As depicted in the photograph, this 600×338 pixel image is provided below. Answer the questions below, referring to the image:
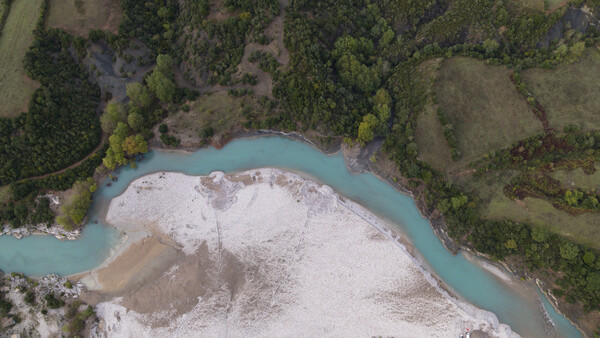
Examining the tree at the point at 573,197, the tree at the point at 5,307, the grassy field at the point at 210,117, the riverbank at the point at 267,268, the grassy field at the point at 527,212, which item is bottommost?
the tree at the point at 5,307

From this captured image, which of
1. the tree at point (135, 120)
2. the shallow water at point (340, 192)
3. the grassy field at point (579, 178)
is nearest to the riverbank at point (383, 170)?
the shallow water at point (340, 192)

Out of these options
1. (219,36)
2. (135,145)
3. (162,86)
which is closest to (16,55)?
(162,86)

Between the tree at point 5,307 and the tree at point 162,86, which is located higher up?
the tree at point 162,86

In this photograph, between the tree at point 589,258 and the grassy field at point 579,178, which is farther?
the grassy field at point 579,178

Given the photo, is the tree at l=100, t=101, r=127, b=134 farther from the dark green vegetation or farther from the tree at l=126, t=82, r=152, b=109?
the dark green vegetation

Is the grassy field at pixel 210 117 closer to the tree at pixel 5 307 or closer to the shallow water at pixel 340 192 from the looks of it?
the shallow water at pixel 340 192

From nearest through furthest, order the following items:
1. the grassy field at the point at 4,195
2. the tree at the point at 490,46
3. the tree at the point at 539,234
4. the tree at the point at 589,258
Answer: the tree at the point at 589,258 < the tree at the point at 539,234 < the grassy field at the point at 4,195 < the tree at the point at 490,46

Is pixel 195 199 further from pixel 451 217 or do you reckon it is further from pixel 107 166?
pixel 451 217

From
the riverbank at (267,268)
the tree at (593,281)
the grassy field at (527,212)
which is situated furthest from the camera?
the riverbank at (267,268)
